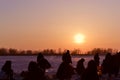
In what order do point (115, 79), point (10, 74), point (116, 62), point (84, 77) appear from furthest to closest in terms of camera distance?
point (116, 62) < point (115, 79) < point (10, 74) < point (84, 77)

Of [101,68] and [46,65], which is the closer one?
[46,65]

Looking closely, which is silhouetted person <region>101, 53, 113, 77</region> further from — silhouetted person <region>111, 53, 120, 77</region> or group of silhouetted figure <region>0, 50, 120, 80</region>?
silhouetted person <region>111, 53, 120, 77</region>

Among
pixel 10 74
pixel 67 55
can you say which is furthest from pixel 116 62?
pixel 10 74

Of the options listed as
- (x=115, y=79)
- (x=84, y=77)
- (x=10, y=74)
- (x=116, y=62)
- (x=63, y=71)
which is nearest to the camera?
(x=84, y=77)

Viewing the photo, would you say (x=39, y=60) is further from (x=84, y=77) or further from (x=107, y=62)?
(x=84, y=77)

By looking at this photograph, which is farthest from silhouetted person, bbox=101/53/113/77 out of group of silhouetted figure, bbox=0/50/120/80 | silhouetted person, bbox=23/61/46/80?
silhouetted person, bbox=23/61/46/80

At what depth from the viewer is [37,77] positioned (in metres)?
20.9

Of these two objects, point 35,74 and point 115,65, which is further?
point 115,65

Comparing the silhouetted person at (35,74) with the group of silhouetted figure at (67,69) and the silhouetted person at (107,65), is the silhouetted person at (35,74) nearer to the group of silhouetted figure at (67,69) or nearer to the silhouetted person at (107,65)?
the group of silhouetted figure at (67,69)

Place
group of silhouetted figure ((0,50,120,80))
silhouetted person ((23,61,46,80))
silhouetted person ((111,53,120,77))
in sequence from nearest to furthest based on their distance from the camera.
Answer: group of silhouetted figure ((0,50,120,80)) < silhouetted person ((23,61,46,80)) < silhouetted person ((111,53,120,77))

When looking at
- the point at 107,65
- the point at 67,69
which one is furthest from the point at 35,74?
the point at 107,65

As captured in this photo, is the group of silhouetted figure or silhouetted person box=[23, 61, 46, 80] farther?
silhouetted person box=[23, 61, 46, 80]

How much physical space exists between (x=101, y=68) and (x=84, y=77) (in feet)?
61.1

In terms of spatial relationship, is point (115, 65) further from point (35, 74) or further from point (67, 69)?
point (35, 74)
